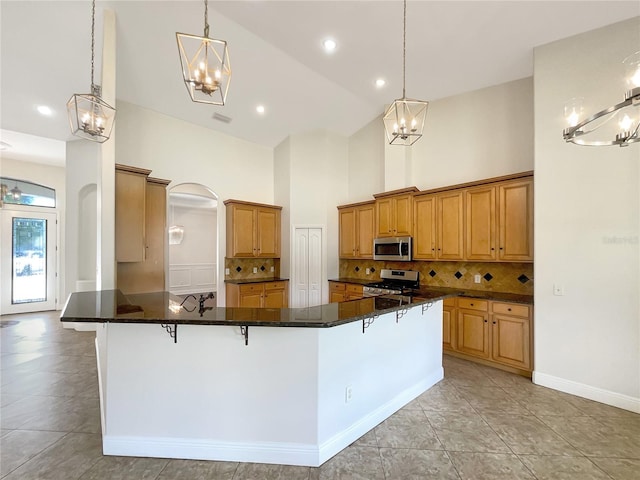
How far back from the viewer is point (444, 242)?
4.30m

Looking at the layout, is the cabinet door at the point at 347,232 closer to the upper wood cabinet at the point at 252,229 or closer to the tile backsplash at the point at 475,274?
the tile backsplash at the point at 475,274

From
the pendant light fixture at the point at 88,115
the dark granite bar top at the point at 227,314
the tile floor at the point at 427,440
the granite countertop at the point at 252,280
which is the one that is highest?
the pendant light fixture at the point at 88,115

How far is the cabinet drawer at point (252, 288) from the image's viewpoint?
536 cm

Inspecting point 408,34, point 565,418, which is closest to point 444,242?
point 565,418

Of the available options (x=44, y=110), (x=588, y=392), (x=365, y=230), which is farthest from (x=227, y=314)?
(x=44, y=110)

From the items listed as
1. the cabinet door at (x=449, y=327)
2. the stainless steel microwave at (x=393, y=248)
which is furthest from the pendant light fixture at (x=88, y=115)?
the cabinet door at (x=449, y=327)

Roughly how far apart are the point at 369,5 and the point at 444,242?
315 centimetres

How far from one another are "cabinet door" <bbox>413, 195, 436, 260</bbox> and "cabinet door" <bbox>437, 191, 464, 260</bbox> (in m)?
0.09

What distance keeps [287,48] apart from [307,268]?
3803 mm

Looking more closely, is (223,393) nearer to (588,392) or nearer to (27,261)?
(588,392)

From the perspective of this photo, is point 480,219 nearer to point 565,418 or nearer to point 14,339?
point 565,418

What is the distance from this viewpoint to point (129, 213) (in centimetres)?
379

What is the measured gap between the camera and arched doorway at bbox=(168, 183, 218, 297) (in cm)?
904

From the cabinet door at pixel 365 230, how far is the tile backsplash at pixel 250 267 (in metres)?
1.88
